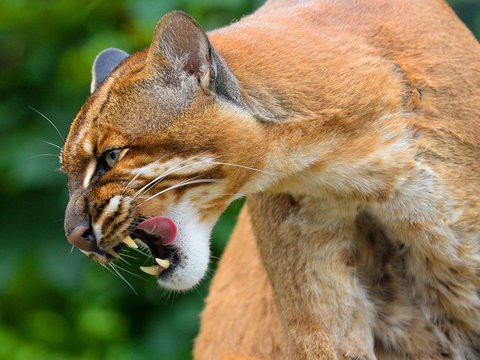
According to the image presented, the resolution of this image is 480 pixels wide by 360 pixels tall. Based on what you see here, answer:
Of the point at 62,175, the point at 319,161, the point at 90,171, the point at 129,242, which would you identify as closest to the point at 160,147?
the point at 90,171

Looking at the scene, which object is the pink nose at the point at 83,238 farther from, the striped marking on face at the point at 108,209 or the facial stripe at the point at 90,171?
the facial stripe at the point at 90,171

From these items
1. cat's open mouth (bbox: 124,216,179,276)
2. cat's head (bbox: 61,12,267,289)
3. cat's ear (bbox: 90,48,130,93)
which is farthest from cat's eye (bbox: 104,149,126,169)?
cat's ear (bbox: 90,48,130,93)

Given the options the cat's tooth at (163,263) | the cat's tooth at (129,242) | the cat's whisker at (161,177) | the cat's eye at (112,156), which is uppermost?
the cat's eye at (112,156)

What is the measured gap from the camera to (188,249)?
3.86 m

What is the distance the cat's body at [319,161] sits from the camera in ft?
12.2

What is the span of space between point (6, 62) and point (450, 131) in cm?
330

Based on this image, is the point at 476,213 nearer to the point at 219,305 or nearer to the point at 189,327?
the point at 219,305

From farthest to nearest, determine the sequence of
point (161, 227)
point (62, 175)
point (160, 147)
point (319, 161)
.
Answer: point (62, 175)
point (319, 161)
point (161, 227)
point (160, 147)

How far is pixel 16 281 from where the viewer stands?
21.9 feet

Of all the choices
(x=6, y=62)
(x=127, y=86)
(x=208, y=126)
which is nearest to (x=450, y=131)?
(x=208, y=126)

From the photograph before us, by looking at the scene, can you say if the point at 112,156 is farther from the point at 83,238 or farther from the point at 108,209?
the point at 83,238

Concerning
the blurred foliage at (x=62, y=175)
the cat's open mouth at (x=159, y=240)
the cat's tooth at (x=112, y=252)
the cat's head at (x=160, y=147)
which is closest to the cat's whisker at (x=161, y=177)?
the cat's head at (x=160, y=147)

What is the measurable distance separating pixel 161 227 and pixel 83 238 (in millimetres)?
273

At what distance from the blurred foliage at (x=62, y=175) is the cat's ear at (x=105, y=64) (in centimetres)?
128
